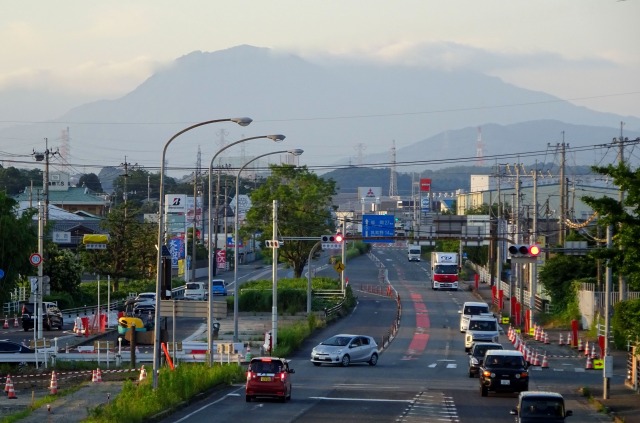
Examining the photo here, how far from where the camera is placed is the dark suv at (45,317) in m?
62.8

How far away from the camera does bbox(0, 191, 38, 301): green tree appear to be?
5906cm

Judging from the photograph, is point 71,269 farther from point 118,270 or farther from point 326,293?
point 326,293

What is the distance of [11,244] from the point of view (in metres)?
→ 59.3

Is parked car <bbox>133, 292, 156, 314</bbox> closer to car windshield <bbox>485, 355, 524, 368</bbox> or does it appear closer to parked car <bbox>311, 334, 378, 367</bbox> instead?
parked car <bbox>311, 334, 378, 367</bbox>

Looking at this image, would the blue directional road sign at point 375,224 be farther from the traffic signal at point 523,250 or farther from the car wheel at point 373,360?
the traffic signal at point 523,250

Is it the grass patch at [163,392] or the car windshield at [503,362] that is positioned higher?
the car windshield at [503,362]

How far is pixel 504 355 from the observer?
37438 mm

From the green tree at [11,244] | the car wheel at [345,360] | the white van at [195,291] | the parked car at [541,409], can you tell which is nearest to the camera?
the parked car at [541,409]

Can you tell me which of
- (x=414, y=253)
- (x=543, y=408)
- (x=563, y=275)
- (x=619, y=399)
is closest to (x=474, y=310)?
(x=563, y=275)

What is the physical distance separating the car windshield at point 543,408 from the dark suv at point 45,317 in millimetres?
41612

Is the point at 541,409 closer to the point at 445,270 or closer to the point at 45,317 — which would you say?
the point at 45,317

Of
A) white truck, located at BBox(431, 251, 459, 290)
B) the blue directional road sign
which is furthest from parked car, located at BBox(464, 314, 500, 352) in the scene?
white truck, located at BBox(431, 251, 459, 290)

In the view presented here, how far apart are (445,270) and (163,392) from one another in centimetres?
7026

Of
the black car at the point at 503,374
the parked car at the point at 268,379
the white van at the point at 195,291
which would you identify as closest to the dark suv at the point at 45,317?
the white van at the point at 195,291
